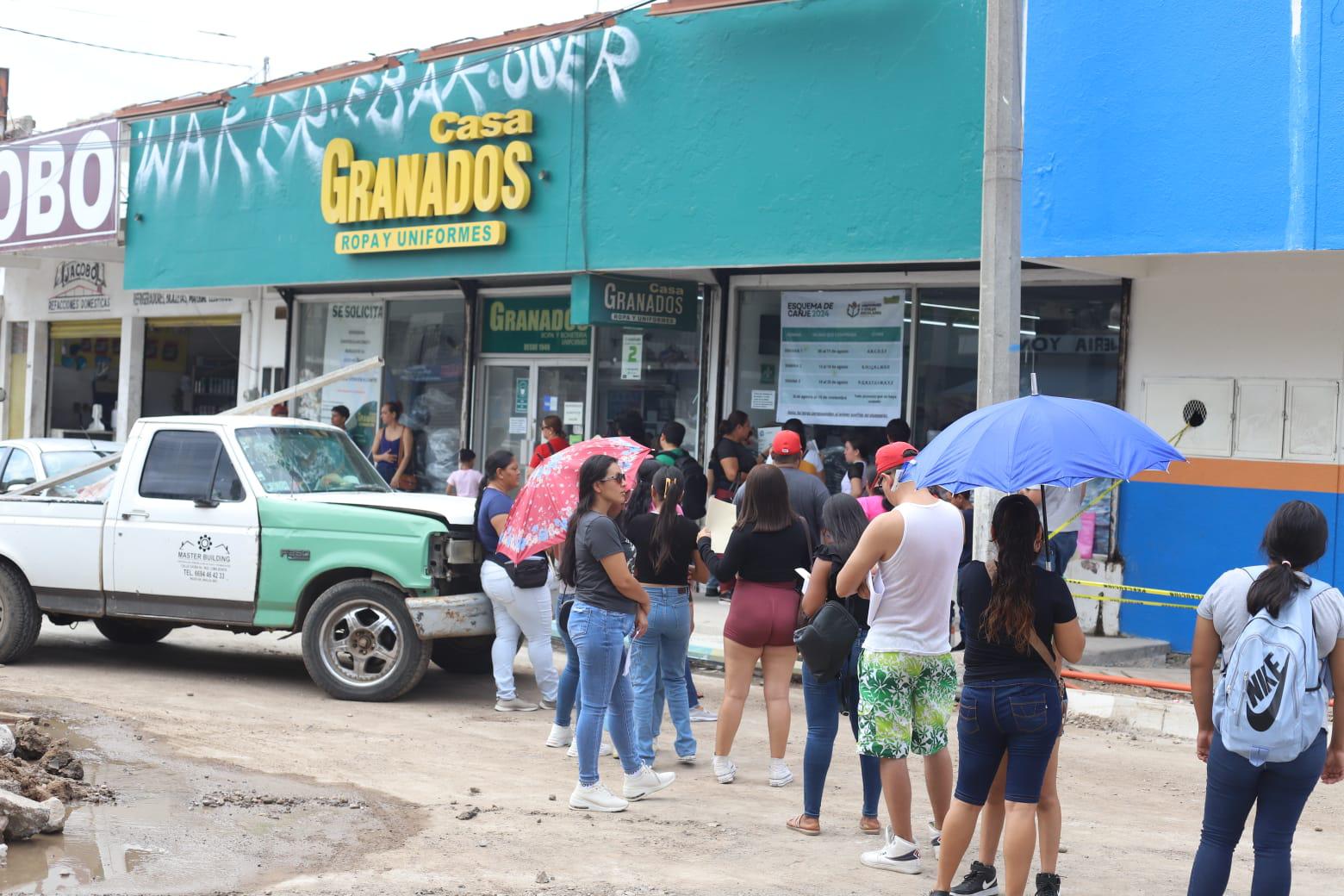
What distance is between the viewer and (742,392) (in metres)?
15.4

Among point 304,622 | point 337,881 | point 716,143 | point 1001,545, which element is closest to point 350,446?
point 304,622

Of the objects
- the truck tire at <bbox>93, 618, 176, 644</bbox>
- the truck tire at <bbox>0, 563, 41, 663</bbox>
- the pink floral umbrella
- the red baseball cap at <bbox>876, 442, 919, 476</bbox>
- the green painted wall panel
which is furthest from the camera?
the green painted wall panel

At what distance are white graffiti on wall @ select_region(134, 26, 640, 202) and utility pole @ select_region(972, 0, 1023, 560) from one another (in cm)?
481

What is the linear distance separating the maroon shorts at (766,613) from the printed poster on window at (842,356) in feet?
23.0

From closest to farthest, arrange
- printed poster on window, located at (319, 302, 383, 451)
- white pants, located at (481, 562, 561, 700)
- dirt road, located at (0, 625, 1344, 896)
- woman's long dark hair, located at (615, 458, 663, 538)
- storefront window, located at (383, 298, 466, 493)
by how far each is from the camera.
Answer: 1. dirt road, located at (0, 625, 1344, 896)
2. woman's long dark hair, located at (615, 458, 663, 538)
3. white pants, located at (481, 562, 561, 700)
4. storefront window, located at (383, 298, 466, 493)
5. printed poster on window, located at (319, 302, 383, 451)

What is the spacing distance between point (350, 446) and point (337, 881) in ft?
19.0

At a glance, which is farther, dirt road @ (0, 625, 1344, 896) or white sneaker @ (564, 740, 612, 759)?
white sneaker @ (564, 740, 612, 759)

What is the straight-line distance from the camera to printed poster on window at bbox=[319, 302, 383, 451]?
62.3 ft

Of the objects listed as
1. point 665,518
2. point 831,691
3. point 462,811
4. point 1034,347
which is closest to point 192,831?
point 462,811

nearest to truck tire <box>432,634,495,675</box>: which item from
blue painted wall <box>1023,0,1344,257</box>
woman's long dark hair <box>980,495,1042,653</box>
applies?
blue painted wall <box>1023,0,1344,257</box>

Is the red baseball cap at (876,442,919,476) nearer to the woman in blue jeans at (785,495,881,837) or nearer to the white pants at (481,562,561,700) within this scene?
the woman in blue jeans at (785,495,881,837)

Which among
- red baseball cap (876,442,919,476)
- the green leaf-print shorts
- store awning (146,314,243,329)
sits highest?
store awning (146,314,243,329)

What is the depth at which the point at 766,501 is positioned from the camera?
7328mm

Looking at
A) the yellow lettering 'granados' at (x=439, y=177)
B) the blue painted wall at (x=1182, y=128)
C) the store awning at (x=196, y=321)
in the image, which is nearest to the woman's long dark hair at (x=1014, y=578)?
the blue painted wall at (x=1182, y=128)
